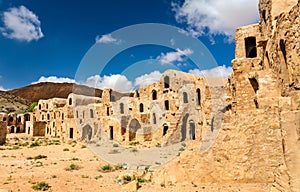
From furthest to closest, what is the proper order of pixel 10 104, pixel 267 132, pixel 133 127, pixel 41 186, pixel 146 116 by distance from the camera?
pixel 10 104
pixel 146 116
pixel 133 127
pixel 41 186
pixel 267 132

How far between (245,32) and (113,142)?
18.4 metres

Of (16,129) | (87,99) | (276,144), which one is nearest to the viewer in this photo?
(276,144)

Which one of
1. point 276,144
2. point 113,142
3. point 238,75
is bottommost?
point 113,142

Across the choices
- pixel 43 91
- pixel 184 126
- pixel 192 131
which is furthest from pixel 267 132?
pixel 43 91

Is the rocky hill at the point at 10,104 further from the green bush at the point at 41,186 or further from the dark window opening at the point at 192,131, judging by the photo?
the green bush at the point at 41,186

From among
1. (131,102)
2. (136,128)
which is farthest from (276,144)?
(131,102)

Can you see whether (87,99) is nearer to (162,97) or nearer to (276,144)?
(162,97)

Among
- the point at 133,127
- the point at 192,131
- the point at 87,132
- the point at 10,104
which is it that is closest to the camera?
the point at 192,131

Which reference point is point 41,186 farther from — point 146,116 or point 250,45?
point 146,116

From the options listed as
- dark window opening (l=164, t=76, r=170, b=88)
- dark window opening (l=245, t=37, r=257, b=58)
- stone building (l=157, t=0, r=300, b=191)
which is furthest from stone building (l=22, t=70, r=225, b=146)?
stone building (l=157, t=0, r=300, b=191)

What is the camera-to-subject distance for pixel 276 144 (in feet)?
27.2

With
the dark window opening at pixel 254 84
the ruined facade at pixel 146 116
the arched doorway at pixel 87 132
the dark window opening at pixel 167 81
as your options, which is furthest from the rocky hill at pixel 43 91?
the dark window opening at pixel 254 84

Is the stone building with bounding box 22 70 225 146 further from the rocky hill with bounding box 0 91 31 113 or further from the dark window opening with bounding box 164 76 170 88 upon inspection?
the rocky hill with bounding box 0 91 31 113

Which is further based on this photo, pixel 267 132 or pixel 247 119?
pixel 247 119
